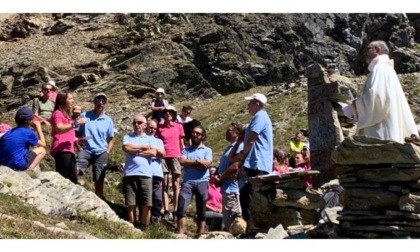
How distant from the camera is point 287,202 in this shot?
921 cm

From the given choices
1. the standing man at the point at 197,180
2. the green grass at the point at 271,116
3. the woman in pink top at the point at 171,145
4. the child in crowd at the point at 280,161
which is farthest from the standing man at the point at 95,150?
the green grass at the point at 271,116

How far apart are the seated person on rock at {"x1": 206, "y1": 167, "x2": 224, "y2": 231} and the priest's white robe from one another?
4161mm

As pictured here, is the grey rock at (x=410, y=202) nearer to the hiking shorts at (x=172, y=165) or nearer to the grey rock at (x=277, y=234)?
the grey rock at (x=277, y=234)

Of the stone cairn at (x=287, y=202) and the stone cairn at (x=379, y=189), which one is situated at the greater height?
the stone cairn at (x=379, y=189)

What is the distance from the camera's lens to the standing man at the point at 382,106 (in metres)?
7.95

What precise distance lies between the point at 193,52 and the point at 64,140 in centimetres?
3057

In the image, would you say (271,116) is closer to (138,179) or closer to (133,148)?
(133,148)

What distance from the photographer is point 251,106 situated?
34.2 feet

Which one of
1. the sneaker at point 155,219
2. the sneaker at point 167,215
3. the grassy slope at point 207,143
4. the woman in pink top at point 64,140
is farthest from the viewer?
the sneaker at point 167,215

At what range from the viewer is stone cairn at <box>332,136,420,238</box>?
7.25 meters

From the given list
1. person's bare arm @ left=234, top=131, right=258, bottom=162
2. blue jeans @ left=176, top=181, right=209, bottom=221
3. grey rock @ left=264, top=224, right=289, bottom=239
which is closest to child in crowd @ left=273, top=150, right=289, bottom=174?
blue jeans @ left=176, top=181, right=209, bottom=221

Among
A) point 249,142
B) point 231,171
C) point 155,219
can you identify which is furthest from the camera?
point 155,219

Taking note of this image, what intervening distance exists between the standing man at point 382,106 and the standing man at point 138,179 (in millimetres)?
3914

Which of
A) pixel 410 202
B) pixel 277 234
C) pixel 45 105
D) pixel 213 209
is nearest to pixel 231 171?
pixel 213 209
